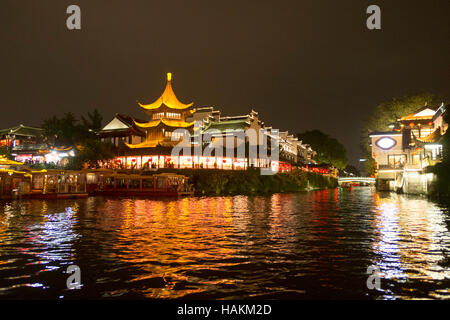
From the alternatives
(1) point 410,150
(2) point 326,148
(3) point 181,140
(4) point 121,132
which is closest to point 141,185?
(3) point 181,140

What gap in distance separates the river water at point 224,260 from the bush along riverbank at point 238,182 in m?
33.7

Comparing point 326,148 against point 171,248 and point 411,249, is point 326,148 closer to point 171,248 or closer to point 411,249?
point 411,249

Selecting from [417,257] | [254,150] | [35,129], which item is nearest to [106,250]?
[417,257]

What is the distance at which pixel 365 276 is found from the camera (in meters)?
8.48

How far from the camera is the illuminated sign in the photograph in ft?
183

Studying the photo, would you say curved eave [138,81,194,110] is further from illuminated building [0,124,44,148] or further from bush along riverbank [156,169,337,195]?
illuminated building [0,124,44,148]

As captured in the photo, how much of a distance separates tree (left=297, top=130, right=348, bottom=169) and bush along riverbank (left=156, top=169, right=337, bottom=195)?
54205 mm

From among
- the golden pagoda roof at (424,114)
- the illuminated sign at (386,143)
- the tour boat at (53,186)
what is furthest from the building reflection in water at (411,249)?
the illuminated sign at (386,143)

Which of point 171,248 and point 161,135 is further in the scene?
point 161,135

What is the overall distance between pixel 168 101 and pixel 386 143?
119ft

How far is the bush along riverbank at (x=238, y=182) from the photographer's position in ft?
168

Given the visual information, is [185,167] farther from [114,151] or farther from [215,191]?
[114,151]

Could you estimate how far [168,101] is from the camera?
64.8 m
